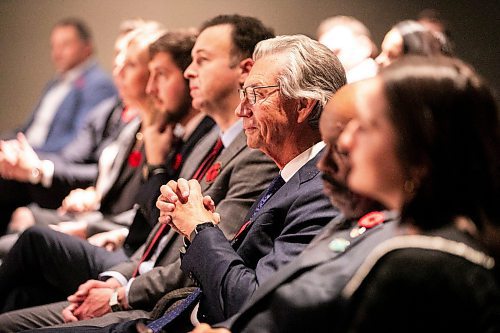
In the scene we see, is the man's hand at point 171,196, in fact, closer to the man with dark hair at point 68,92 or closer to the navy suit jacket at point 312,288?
the navy suit jacket at point 312,288

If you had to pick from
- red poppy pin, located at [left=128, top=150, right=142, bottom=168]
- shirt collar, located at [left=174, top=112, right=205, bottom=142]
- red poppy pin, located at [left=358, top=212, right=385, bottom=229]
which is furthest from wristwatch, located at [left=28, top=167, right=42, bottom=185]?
red poppy pin, located at [left=358, top=212, right=385, bottom=229]

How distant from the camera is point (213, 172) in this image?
2.76 metres

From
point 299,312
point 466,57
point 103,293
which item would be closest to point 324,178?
point 299,312

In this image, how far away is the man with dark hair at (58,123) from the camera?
4.09 metres

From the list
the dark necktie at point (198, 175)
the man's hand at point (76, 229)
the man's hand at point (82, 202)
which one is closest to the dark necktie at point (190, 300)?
the dark necktie at point (198, 175)

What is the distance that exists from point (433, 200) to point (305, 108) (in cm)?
90

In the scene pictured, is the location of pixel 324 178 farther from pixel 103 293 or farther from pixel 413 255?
pixel 103 293

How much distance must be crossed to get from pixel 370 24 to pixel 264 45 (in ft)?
7.69

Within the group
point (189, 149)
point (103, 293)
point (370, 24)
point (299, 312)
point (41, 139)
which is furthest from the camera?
point (41, 139)

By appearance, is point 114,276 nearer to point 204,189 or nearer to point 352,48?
point 204,189

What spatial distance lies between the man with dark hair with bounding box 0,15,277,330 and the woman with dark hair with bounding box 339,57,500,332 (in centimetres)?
112

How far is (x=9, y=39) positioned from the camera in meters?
6.54

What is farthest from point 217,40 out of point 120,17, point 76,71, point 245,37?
point 120,17

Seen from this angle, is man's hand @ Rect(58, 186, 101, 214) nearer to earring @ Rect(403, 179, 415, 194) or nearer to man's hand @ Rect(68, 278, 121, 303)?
man's hand @ Rect(68, 278, 121, 303)
